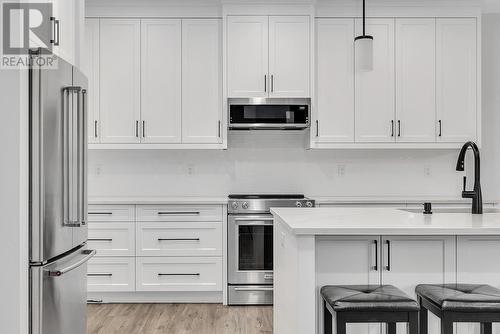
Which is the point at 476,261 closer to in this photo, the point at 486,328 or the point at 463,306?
the point at 486,328

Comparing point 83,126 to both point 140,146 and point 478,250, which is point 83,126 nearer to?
point 140,146

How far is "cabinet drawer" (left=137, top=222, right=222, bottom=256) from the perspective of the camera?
4086mm

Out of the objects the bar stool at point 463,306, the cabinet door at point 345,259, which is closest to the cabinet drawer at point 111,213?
the cabinet door at point 345,259

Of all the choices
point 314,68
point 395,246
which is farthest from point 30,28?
point 314,68

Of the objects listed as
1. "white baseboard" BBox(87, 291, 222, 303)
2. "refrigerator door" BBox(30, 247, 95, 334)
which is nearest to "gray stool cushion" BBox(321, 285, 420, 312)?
"refrigerator door" BBox(30, 247, 95, 334)

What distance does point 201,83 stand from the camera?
4320 mm

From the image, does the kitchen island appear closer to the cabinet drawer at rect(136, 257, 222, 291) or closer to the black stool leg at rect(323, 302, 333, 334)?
the black stool leg at rect(323, 302, 333, 334)

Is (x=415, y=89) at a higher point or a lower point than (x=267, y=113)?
higher

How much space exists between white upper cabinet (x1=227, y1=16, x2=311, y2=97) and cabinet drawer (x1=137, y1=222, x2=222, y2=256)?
126 cm

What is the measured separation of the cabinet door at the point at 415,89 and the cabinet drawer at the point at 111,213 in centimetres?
260

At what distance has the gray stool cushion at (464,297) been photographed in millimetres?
1892

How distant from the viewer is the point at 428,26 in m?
4.35

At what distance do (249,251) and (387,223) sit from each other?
2028mm

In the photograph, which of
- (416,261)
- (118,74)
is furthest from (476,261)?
(118,74)
